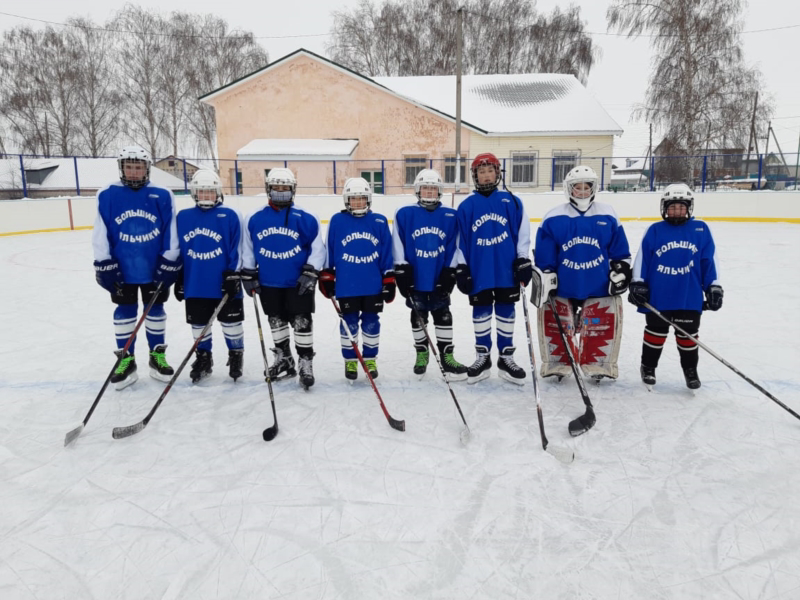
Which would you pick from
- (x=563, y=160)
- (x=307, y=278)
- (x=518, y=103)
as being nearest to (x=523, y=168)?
(x=563, y=160)

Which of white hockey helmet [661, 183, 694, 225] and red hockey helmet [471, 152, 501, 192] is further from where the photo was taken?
red hockey helmet [471, 152, 501, 192]

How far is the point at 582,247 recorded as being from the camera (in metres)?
2.76

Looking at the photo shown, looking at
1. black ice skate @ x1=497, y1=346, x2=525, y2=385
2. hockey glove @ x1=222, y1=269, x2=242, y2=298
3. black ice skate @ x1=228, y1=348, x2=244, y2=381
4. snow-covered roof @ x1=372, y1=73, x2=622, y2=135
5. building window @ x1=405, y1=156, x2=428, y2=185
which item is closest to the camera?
hockey glove @ x1=222, y1=269, x2=242, y2=298

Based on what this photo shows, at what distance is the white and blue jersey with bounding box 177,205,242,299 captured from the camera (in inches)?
112

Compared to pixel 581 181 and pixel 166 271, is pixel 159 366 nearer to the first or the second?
pixel 166 271

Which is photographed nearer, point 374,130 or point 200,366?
point 200,366

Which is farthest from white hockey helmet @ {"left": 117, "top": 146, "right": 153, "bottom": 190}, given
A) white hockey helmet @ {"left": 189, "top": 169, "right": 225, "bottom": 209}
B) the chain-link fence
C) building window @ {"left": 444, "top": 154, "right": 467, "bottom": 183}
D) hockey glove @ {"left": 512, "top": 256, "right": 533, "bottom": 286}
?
building window @ {"left": 444, "top": 154, "right": 467, "bottom": 183}

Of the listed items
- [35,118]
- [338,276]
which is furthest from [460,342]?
[35,118]

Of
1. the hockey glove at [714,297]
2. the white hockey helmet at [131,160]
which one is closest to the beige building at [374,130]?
the white hockey helmet at [131,160]

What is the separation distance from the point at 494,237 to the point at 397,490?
1486 millimetres

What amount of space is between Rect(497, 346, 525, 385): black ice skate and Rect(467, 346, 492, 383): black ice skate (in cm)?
7

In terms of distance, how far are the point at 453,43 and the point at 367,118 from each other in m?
9.88

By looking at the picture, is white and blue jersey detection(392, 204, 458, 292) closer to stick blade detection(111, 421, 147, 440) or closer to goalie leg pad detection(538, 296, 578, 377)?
goalie leg pad detection(538, 296, 578, 377)

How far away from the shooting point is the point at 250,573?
1.54 metres
